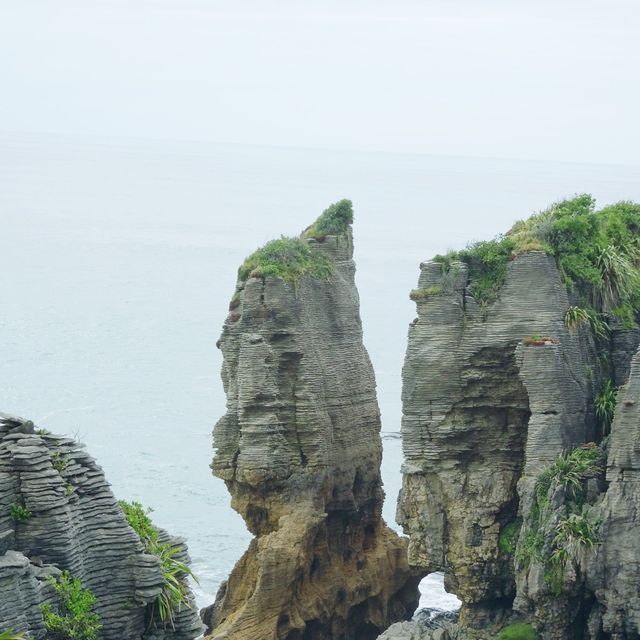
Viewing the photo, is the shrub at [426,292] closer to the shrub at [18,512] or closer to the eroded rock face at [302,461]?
the eroded rock face at [302,461]

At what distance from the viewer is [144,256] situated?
155000 millimetres

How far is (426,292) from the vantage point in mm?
42562

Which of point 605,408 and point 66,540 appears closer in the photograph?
point 66,540

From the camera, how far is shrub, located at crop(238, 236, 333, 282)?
44688 millimetres

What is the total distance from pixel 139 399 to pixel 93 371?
639 centimetres

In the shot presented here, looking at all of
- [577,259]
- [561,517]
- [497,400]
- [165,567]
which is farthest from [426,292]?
[165,567]

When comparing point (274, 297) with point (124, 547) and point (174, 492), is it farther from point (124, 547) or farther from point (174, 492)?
point (174, 492)

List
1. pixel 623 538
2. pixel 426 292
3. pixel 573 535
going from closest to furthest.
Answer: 1. pixel 623 538
2. pixel 573 535
3. pixel 426 292

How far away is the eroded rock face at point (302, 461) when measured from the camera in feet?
144

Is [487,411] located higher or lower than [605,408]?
lower

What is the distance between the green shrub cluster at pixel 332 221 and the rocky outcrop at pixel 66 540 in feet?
61.1

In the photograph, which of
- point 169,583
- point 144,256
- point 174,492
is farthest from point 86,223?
point 169,583

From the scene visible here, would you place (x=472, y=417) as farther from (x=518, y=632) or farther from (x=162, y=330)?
(x=162, y=330)

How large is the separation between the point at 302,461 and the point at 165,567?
14837 mm
